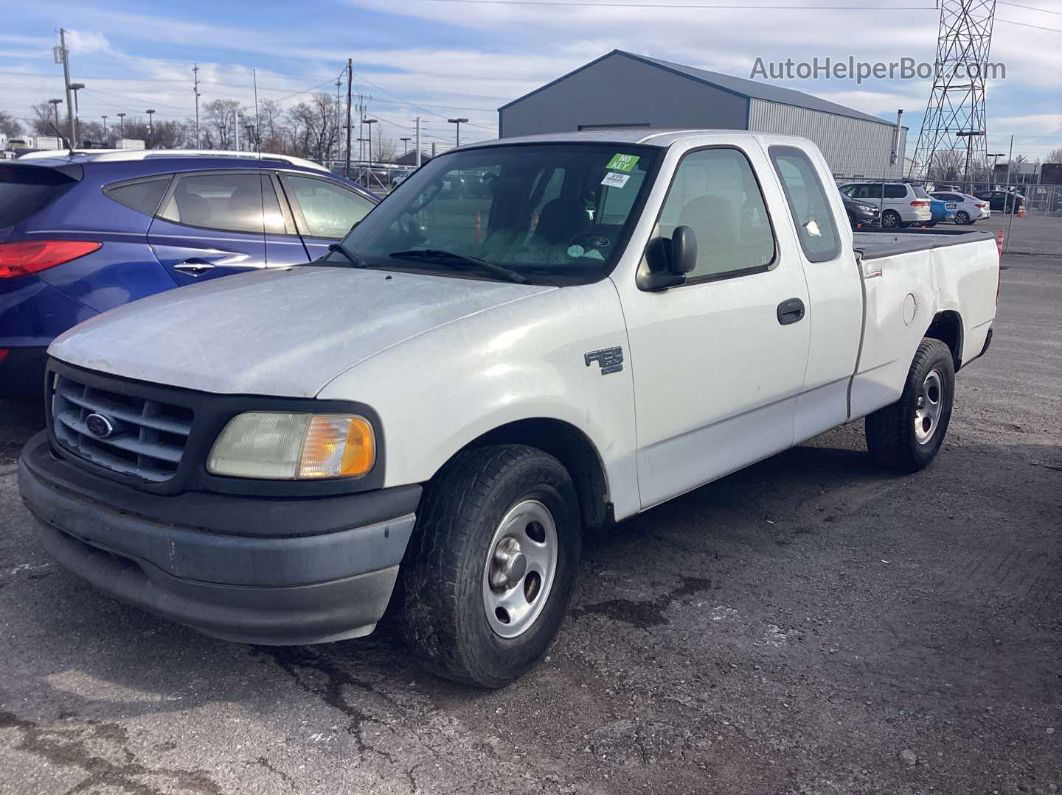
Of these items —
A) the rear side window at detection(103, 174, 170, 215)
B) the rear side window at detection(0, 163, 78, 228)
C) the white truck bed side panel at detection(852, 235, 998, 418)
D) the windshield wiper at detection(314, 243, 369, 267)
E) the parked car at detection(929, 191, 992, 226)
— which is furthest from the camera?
the parked car at detection(929, 191, 992, 226)

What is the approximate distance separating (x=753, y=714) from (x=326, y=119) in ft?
205

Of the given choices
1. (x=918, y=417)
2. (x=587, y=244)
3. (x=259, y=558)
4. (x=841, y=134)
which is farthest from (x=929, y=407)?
(x=841, y=134)

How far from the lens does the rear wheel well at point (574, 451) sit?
352 centimetres

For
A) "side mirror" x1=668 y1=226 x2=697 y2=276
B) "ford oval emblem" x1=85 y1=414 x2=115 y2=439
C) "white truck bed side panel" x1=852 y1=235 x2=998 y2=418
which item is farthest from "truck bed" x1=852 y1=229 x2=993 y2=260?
"ford oval emblem" x1=85 y1=414 x2=115 y2=439

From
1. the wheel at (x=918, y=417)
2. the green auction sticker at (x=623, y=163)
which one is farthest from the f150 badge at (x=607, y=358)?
the wheel at (x=918, y=417)

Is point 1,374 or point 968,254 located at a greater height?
point 968,254

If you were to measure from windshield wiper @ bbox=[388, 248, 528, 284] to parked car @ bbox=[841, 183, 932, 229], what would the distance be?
3363 cm

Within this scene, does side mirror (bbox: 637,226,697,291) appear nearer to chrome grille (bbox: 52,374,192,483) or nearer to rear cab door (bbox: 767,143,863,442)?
rear cab door (bbox: 767,143,863,442)

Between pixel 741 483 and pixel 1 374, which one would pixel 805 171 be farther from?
pixel 1 374

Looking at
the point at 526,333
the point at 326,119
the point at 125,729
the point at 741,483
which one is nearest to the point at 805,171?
the point at 741,483

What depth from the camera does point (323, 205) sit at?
705cm

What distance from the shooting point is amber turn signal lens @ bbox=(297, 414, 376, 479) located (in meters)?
2.93

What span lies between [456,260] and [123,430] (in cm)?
144

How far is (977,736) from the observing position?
10.6ft
